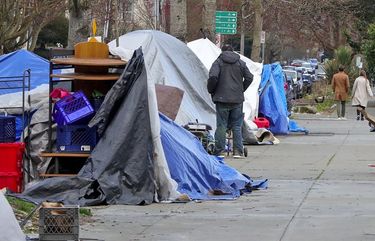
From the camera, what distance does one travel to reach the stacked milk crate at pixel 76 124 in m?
11.6

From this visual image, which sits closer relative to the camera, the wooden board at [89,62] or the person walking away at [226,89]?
the wooden board at [89,62]

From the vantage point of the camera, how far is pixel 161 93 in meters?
14.9

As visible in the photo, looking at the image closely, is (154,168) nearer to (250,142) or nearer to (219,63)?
(219,63)

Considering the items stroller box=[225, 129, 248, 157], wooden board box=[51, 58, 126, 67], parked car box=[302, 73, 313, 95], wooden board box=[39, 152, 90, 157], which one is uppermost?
wooden board box=[51, 58, 126, 67]

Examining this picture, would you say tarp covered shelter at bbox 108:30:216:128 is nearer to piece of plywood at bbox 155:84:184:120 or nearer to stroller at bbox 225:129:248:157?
stroller at bbox 225:129:248:157

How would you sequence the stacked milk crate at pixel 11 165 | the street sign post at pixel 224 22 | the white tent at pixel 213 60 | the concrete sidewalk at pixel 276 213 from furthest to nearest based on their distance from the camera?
the street sign post at pixel 224 22
the white tent at pixel 213 60
the stacked milk crate at pixel 11 165
the concrete sidewalk at pixel 276 213

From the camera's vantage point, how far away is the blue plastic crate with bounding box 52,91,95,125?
458 inches

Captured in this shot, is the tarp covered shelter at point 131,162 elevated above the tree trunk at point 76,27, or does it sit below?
below

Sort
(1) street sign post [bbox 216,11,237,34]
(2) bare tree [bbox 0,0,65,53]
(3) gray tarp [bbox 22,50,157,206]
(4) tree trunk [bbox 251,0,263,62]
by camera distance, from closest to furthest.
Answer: (3) gray tarp [bbox 22,50,157,206] < (1) street sign post [bbox 216,11,237,34] < (2) bare tree [bbox 0,0,65,53] < (4) tree trunk [bbox 251,0,263,62]

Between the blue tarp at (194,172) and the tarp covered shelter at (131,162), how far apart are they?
0.5 inches

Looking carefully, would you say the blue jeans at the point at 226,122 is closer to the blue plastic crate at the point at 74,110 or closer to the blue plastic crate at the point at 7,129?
the blue plastic crate at the point at 74,110

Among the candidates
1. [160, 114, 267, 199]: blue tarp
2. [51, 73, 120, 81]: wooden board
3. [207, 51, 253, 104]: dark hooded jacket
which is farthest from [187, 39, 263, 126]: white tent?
[51, 73, 120, 81]: wooden board

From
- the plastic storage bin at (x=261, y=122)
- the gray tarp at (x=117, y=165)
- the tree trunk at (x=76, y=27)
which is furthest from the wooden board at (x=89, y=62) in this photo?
the plastic storage bin at (x=261, y=122)

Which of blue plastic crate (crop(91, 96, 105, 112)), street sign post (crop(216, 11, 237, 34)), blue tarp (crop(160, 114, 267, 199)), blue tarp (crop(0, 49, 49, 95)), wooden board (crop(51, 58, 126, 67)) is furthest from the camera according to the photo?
street sign post (crop(216, 11, 237, 34))
